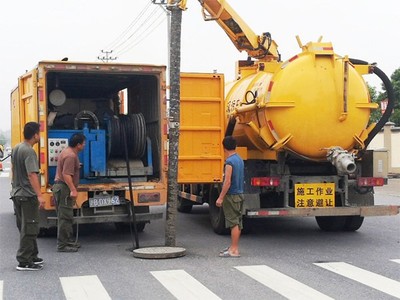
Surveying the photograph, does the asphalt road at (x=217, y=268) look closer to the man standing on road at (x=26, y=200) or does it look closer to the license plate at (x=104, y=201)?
the man standing on road at (x=26, y=200)

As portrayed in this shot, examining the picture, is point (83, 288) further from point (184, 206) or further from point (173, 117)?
point (184, 206)

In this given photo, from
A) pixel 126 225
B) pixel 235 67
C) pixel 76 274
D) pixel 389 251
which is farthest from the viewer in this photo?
pixel 235 67

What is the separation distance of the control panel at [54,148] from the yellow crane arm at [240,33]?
438cm

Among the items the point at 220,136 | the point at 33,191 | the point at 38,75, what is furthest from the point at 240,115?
the point at 33,191

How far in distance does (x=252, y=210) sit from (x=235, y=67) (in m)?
3.86

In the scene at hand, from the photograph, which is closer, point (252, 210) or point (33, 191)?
point (33, 191)

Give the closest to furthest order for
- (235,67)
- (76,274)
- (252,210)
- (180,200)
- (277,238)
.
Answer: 1. (76,274)
2. (252,210)
3. (277,238)
4. (235,67)
5. (180,200)

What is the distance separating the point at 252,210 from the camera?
9.59 metres

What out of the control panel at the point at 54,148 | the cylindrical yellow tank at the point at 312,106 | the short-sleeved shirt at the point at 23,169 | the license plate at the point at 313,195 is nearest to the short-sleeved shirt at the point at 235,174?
the cylindrical yellow tank at the point at 312,106

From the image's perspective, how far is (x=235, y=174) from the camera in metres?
8.47

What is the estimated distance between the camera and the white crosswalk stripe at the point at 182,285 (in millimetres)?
6285

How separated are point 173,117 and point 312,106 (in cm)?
222

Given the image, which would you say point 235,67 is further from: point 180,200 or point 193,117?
point 180,200

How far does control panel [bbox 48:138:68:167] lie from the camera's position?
957cm
